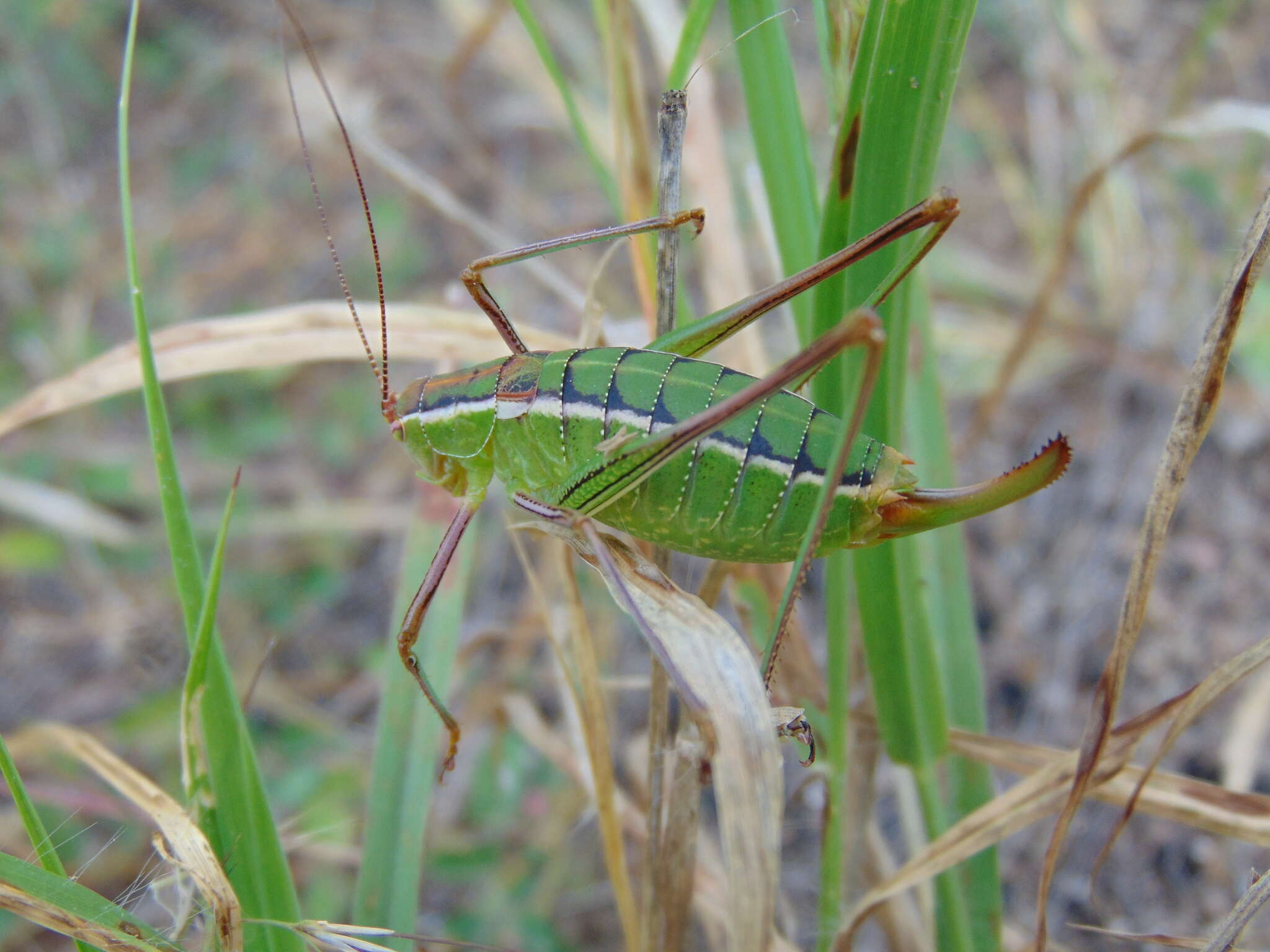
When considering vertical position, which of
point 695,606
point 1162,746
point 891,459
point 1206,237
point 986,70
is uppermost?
point 986,70

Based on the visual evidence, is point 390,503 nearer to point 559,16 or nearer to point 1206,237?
point 559,16

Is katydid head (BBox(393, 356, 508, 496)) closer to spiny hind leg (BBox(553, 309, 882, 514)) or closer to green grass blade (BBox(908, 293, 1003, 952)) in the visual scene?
spiny hind leg (BBox(553, 309, 882, 514))

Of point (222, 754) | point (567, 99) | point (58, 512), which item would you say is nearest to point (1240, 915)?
point (222, 754)

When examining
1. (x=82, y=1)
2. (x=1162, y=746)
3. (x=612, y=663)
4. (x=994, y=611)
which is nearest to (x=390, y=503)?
(x=612, y=663)

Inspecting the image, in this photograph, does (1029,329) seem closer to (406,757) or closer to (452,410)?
(452,410)

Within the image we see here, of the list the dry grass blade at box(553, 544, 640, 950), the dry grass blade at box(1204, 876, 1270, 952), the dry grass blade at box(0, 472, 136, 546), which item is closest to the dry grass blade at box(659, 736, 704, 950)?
the dry grass blade at box(553, 544, 640, 950)

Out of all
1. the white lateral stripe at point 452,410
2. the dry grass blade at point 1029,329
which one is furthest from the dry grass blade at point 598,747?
the dry grass blade at point 1029,329
